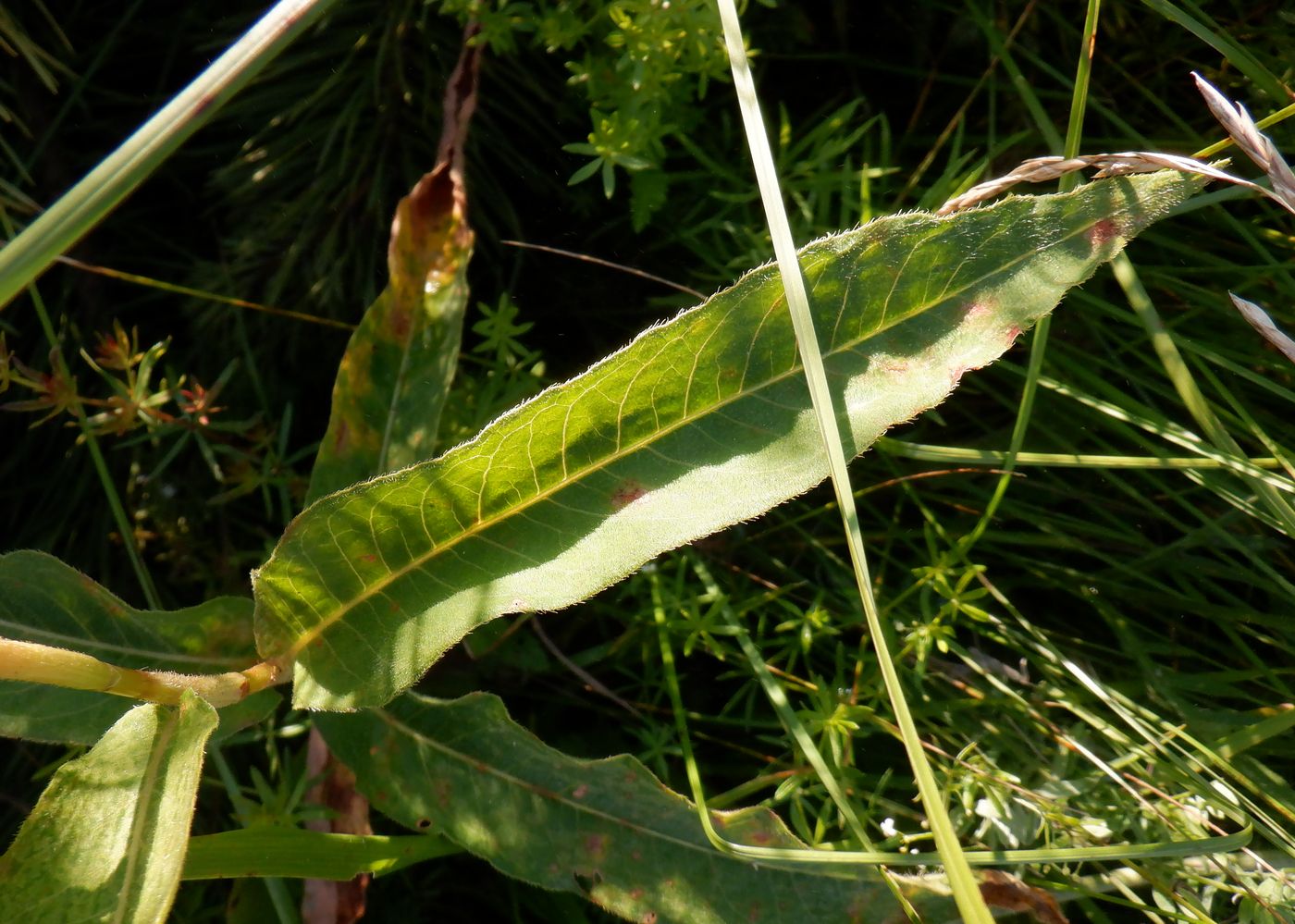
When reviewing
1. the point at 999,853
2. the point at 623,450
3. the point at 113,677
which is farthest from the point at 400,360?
the point at 999,853

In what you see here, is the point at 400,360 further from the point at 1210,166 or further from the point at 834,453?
the point at 1210,166

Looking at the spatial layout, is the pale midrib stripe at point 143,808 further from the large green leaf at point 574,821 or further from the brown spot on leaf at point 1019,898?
the brown spot on leaf at point 1019,898

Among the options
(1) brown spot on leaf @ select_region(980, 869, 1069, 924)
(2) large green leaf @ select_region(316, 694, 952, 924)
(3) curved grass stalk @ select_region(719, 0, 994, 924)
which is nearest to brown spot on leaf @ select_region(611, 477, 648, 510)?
(3) curved grass stalk @ select_region(719, 0, 994, 924)

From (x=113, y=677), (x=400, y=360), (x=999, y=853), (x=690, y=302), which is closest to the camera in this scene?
(x=113, y=677)

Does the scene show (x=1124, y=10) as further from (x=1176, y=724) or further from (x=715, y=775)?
(x=715, y=775)

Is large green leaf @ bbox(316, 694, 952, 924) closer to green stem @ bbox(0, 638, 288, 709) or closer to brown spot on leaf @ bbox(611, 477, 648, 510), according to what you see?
green stem @ bbox(0, 638, 288, 709)

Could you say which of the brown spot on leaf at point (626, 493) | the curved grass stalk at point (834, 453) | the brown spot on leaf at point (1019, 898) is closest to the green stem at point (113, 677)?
the brown spot on leaf at point (626, 493)
